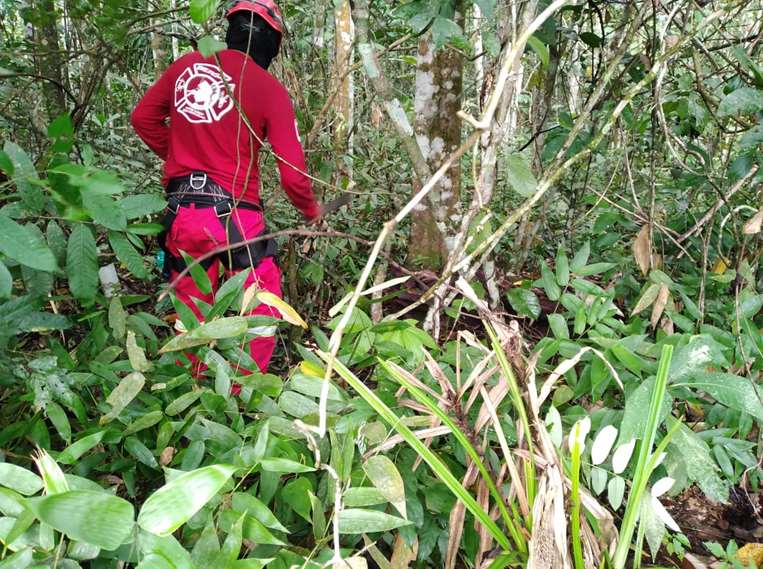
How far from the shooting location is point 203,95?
2.37 meters

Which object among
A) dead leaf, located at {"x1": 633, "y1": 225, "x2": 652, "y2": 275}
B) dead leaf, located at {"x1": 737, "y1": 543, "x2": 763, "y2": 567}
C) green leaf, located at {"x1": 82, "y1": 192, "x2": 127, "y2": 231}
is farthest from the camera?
dead leaf, located at {"x1": 633, "y1": 225, "x2": 652, "y2": 275}

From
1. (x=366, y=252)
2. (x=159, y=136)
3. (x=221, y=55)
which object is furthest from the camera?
(x=366, y=252)

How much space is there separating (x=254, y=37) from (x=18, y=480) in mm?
2012

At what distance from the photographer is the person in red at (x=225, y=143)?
2334 millimetres

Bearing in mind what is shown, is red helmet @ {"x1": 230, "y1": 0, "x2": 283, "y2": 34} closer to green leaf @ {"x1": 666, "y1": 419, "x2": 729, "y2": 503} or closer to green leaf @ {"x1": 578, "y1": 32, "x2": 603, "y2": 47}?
green leaf @ {"x1": 578, "y1": 32, "x2": 603, "y2": 47}

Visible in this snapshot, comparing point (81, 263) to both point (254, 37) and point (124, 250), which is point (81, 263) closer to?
point (124, 250)

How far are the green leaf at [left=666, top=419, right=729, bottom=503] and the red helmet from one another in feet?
6.84

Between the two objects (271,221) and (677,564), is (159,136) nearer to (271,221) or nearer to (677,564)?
(271,221)

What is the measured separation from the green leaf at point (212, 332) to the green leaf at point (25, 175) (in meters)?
0.38

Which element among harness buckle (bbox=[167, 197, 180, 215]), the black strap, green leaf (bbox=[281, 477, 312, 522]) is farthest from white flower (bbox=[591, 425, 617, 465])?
harness buckle (bbox=[167, 197, 180, 215])

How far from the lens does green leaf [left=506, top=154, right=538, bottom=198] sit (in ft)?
4.49

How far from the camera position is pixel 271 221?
3.25 m

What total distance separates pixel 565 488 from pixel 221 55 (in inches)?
82.5

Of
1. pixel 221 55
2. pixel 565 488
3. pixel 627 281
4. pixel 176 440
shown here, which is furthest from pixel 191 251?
pixel 565 488
